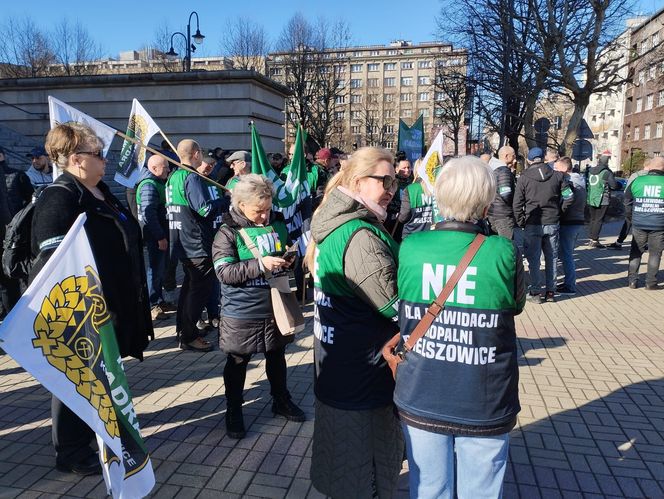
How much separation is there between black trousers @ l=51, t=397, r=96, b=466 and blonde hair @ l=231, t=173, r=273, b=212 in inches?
64.8

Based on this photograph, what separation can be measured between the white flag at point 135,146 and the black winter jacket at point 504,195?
4.84m

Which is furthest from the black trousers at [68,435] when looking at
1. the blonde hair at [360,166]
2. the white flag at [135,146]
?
the white flag at [135,146]

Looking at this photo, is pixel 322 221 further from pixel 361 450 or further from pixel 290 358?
pixel 290 358

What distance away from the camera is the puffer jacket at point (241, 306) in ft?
11.3

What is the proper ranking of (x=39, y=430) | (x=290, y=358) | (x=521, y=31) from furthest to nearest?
1. (x=521, y=31)
2. (x=290, y=358)
3. (x=39, y=430)

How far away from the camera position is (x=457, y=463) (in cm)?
207

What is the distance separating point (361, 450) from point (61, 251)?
163 cm

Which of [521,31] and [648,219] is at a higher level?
[521,31]

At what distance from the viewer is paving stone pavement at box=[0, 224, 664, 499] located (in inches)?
121

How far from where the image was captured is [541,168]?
24.6 feet

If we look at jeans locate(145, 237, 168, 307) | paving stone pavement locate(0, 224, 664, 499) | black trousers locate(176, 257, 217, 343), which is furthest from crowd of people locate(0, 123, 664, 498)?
jeans locate(145, 237, 168, 307)

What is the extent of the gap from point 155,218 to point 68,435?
→ 3572 millimetres

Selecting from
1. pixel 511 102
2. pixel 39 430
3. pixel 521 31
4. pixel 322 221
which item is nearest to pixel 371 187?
pixel 322 221

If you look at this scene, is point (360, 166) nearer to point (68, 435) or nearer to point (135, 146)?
point (68, 435)
